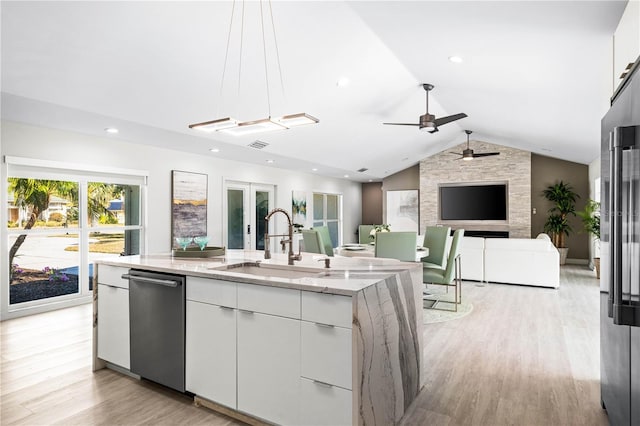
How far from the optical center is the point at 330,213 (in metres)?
11.0

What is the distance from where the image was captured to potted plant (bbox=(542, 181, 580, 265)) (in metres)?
9.03

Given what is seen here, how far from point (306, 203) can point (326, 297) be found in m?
7.79

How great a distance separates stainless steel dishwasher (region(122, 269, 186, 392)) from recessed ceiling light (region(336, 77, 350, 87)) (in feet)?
11.1

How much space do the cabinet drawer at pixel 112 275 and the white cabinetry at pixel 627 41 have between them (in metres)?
3.24

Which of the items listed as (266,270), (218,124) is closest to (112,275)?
(266,270)

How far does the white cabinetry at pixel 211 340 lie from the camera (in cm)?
222

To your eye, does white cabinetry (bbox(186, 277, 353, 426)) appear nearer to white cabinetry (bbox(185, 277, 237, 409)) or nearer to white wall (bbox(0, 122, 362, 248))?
white cabinetry (bbox(185, 277, 237, 409))

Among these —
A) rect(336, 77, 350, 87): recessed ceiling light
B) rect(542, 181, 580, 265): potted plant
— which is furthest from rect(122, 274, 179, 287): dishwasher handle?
rect(542, 181, 580, 265): potted plant

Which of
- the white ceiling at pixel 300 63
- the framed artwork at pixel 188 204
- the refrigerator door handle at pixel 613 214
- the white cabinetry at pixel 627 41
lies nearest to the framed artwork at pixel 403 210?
the white ceiling at pixel 300 63

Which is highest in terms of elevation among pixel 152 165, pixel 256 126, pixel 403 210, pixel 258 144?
pixel 258 144

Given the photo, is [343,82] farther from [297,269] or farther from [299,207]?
[299,207]

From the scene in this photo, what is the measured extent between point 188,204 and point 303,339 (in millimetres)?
4952

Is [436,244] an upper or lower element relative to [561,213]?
lower

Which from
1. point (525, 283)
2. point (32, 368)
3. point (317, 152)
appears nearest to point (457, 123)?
point (317, 152)
